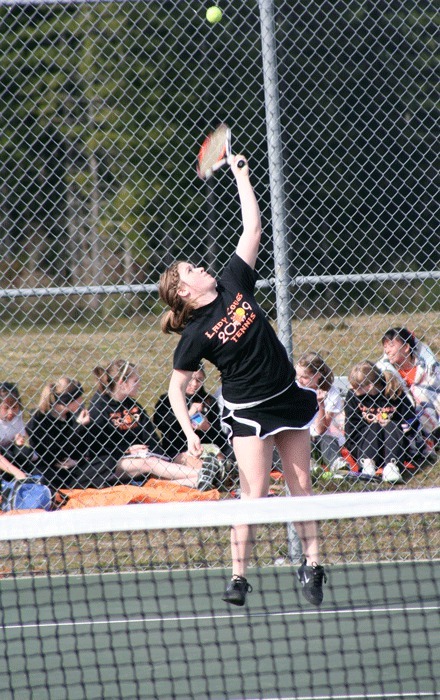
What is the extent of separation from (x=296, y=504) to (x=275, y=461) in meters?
3.67

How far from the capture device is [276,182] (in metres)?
5.89

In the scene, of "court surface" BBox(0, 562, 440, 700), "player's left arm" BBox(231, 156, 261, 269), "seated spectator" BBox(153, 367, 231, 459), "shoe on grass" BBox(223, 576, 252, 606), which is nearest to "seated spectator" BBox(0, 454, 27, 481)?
"court surface" BBox(0, 562, 440, 700)

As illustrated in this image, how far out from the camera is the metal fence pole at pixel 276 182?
580 centimetres

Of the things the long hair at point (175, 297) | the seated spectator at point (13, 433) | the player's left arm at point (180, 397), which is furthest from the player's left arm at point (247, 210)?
the seated spectator at point (13, 433)

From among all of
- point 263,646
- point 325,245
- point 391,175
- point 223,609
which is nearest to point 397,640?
point 263,646

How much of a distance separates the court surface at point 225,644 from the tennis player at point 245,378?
0.27m

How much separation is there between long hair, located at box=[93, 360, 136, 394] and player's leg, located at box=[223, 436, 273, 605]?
7.81 feet

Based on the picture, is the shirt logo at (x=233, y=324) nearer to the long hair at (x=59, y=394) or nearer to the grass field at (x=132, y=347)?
the long hair at (x=59, y=394)

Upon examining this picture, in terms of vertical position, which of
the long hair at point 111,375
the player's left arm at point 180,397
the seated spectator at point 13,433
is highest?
the player's left arm at point 180,397

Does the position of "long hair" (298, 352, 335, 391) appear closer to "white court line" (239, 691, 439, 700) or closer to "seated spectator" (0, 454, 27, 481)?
"seated spectator" (0, 454, 27, 481)

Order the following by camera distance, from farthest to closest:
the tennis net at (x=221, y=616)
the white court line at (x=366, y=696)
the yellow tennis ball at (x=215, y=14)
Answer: the yellow tennis ball at (x=215, y=14) → the white court line at (x=366, y=696) → the tennis net at (x=221, y=616)

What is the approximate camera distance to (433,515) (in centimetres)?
671

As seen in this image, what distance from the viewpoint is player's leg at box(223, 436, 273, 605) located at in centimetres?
457

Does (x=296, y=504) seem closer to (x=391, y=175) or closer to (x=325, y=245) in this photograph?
(x=325, y=245)
